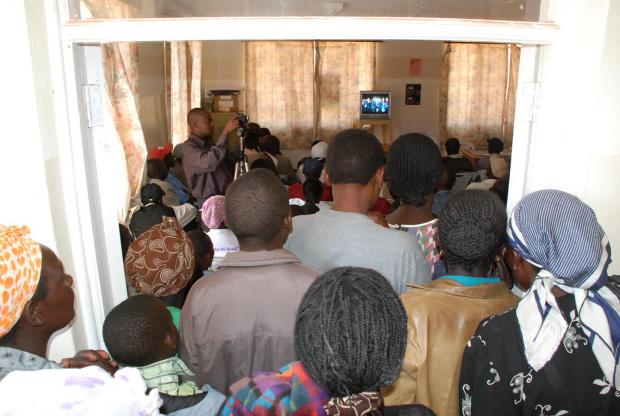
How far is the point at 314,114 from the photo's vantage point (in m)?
7.34

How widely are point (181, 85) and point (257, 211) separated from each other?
15.0 ft

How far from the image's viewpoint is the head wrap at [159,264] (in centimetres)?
152

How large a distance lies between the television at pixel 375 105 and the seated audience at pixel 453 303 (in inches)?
238

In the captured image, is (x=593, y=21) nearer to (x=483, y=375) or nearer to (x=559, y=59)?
(x=559, y=59)

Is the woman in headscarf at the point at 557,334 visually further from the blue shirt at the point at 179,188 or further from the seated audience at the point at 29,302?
the blue shirt at the point at 179,188

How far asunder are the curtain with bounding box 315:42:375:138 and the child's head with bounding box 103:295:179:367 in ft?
20.6

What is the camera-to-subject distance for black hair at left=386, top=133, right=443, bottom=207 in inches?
68.1

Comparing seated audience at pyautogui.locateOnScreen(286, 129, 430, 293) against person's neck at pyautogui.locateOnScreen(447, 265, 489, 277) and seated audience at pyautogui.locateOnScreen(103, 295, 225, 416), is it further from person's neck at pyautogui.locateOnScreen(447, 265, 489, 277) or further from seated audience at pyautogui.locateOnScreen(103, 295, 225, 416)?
seated audience at pyautogui.locateOnScreen(103, 295, 225, 416)

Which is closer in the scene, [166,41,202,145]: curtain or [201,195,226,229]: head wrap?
[201,195,226,229]: head wrap

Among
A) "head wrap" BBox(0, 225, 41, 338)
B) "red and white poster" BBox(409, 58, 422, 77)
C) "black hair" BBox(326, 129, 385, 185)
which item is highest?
"red and white poster" BBox(409, 58, 422, 77)

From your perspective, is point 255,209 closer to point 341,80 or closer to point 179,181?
point 179,181

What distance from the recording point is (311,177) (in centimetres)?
342

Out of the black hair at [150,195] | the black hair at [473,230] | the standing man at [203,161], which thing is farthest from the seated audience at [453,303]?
the standing man at [203,161]

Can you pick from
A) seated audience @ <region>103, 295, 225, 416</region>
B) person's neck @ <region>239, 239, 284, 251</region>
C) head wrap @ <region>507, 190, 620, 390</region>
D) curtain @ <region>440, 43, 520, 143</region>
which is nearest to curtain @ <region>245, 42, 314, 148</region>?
curtain @ <region>440, 43, 520, 143</region>
